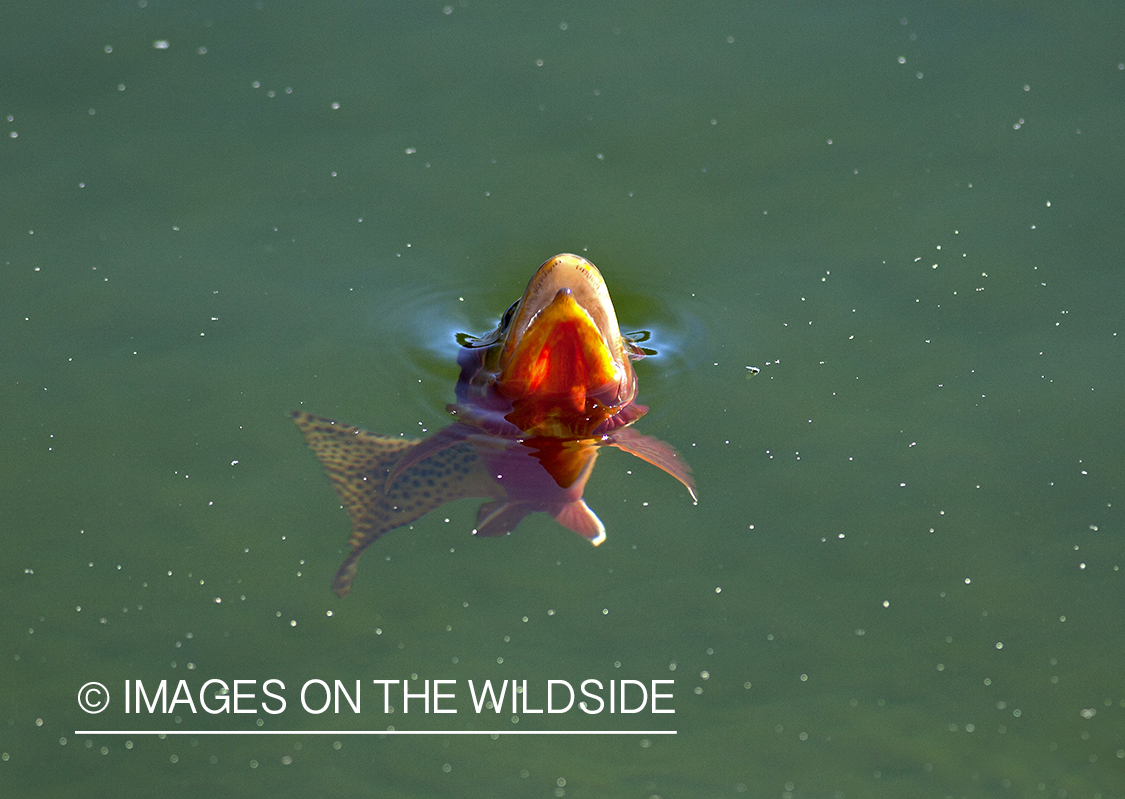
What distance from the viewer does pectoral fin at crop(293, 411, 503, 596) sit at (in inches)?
125

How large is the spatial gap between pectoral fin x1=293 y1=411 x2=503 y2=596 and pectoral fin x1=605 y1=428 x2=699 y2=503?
40 cm

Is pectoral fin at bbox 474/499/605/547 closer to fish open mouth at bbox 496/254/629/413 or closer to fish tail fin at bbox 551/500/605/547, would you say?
fish tail fin at bbox 551/500/605/547

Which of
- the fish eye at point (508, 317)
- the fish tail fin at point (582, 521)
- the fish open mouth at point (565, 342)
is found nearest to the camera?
the fish open mouth at point (565, 342)

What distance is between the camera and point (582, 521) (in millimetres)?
3143

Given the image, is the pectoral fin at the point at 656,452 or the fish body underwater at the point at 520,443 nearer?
the fish body underwater at the point at 520,443

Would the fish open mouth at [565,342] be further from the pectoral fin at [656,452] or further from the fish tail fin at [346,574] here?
the fish tail fin at [346,574]

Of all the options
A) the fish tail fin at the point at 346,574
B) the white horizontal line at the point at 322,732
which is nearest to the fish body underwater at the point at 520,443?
the fish tail fin at the point at 346,574

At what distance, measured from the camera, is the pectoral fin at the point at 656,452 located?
3.19m

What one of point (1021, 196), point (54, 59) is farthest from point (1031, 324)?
point (54, 59)

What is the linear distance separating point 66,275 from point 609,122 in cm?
224

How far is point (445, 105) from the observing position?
14.9 ft

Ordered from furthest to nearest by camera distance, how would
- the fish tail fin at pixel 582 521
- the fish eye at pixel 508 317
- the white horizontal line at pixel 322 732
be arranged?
the fish eye at pixel 508 317, the fish tail fin at pixel 582 521, the white horizontal line at pixel 322 732

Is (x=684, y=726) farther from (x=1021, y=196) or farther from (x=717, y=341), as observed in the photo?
(x=1021, y=196)

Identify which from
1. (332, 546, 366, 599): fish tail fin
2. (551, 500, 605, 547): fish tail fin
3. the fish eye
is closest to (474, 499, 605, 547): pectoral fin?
(551, 500, 605, 547): fish tail fin
